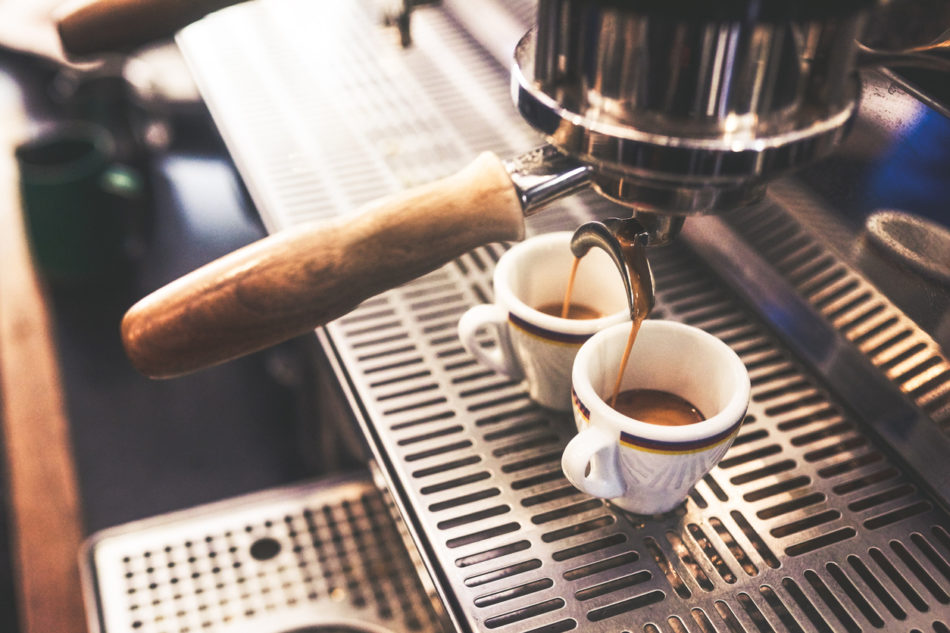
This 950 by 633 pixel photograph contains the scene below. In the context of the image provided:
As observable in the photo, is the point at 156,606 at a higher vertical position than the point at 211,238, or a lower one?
higher

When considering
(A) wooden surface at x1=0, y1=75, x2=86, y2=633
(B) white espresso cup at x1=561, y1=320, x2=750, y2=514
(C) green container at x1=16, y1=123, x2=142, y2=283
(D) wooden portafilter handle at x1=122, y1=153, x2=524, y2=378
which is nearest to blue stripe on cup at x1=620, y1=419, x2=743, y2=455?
(B) white espresso cup at x1=561, y1=320, x2=750, y2=514

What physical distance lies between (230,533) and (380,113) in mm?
386

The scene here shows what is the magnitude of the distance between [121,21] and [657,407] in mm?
380

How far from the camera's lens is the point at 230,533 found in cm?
63

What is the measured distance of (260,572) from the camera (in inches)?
23.9

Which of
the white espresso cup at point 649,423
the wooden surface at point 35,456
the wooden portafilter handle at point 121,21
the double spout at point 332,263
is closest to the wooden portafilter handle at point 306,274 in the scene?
the double spout at point 332,263

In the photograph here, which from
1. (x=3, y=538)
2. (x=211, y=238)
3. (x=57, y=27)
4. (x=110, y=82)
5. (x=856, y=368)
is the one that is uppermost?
(x=57, y=27)

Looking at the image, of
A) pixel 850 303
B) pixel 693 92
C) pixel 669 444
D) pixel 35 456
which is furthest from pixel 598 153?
pixel 35 456

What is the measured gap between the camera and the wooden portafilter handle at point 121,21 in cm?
49

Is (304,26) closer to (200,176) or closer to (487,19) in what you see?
(487,19)

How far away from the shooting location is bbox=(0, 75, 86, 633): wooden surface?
0.95m

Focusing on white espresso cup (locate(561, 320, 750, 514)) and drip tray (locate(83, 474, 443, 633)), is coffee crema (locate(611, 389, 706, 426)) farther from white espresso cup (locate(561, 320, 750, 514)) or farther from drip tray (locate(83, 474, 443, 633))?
drip tray (locate(83, 474, 443, 633))

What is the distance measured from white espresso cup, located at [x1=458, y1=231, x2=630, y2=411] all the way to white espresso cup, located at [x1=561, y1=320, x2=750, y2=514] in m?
0.03

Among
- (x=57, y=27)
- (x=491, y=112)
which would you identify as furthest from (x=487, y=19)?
(x=57, y=27)
